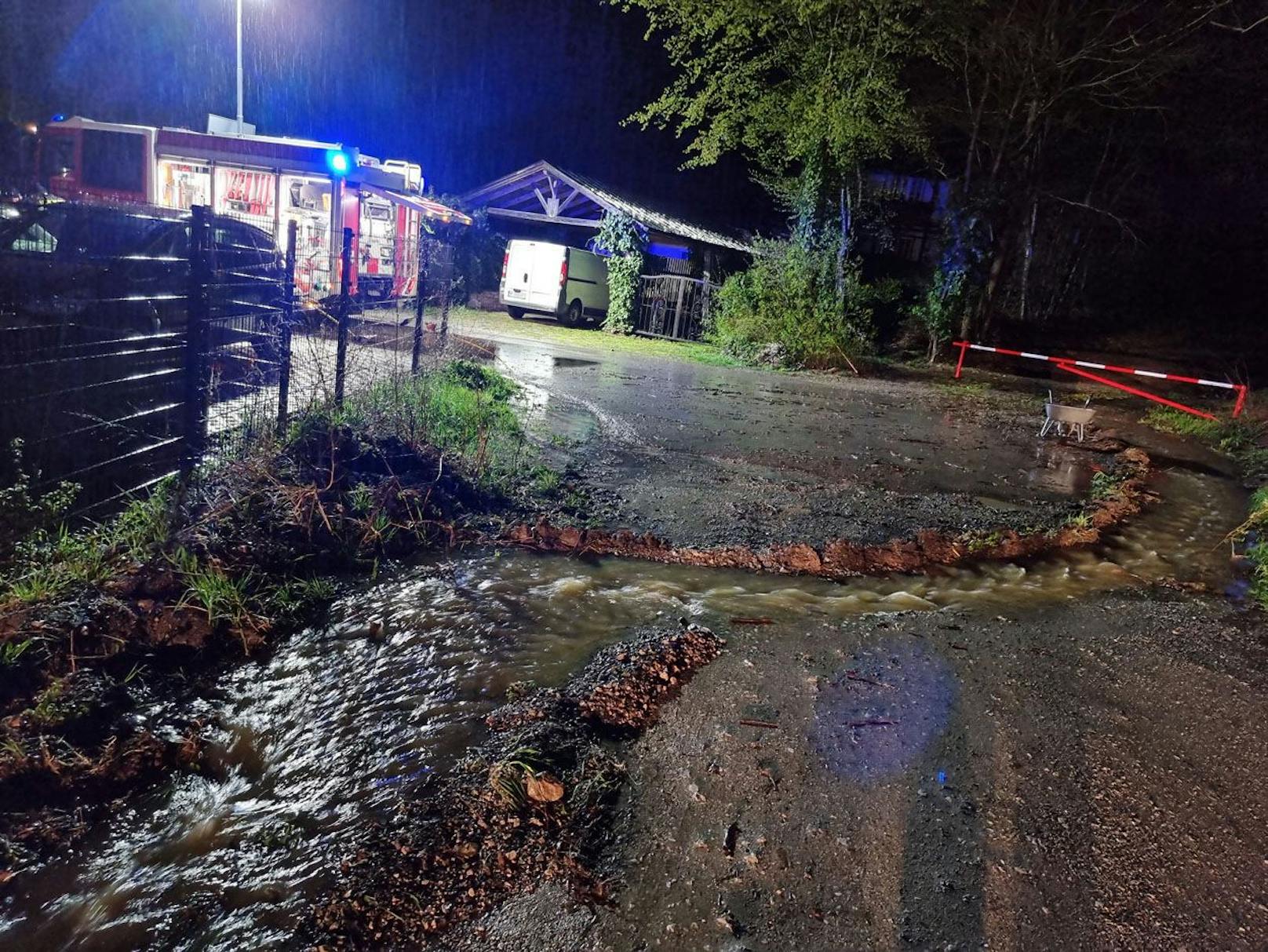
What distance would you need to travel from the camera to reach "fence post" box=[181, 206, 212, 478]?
530 cm

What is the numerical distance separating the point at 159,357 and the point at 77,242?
1.15 metres

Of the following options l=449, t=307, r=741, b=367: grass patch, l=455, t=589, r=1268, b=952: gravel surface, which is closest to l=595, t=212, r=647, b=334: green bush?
l=449, t=307, r=741, b=367: grass patch

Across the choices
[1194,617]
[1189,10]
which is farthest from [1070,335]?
[1194,617]

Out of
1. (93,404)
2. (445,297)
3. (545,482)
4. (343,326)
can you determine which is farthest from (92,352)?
(445,297)

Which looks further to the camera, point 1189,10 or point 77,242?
point 1189,10

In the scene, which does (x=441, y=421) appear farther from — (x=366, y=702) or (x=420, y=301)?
(x=366, y=702)

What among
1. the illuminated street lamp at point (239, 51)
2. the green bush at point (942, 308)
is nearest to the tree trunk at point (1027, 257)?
the green bush at point (942, 308)

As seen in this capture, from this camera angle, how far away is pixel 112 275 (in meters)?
4.88

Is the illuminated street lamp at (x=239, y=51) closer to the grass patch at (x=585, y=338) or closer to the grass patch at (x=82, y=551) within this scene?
the grass patch at (x=585, y=338)

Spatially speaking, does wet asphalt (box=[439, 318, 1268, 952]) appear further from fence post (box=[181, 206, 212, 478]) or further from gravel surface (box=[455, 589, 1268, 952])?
fence post (box=[181, 206, 212, 478])

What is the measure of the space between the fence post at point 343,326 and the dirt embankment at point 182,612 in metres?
0.75

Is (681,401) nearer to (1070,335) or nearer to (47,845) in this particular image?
(47,845)

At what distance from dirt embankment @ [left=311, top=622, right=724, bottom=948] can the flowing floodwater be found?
0.58 feet

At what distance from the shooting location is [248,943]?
266cm
